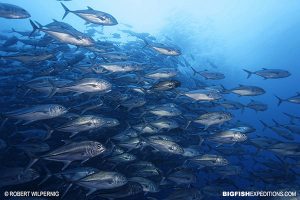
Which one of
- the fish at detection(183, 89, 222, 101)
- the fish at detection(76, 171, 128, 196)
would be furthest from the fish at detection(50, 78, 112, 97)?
the fish at detection(183, 89, 222, 101)

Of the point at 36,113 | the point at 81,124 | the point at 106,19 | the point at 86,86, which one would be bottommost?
the point at 81,124

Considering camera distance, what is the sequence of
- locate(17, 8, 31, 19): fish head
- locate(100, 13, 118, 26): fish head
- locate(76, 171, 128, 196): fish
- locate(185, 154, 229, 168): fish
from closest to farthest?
1. locate(76, 171, 128, 196): fish
2. locate(185, 154, 229, 168): fish
3. locate(17, 8, 31, 19): fish head
4. locate(100, 13, 118, 26): fish head

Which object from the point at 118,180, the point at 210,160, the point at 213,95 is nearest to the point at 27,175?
the point at 118,180

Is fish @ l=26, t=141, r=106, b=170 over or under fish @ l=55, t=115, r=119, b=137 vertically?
under

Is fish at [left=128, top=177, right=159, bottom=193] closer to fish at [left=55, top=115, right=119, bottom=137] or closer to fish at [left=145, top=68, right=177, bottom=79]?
fish at [left=55, top=115, right=119, bottom=137]

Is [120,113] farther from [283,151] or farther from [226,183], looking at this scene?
[283,151]

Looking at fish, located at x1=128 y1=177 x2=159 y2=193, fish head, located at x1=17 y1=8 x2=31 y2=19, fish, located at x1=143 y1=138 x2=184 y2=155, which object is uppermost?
fish head, located at x1=17 y1=8 x2=31 y2=19

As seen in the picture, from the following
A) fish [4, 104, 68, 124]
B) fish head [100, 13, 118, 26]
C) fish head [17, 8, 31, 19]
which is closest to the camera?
fish [4, 104, 68, 124]

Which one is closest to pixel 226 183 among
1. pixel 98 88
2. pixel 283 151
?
pixel 283 151

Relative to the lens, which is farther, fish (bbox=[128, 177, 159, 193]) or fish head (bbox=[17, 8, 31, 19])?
fish head (bbox=[17, 8, 31, 19])

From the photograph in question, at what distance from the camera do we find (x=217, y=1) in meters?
66.2

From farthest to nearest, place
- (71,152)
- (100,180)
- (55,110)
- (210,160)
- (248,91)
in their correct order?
(248,91) < (210,160) < (55,110) < (71,152) < (100,180)

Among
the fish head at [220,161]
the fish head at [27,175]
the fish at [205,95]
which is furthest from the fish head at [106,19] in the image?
the fish head at [220,161]

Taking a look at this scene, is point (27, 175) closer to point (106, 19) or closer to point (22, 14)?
point (22, 14)
